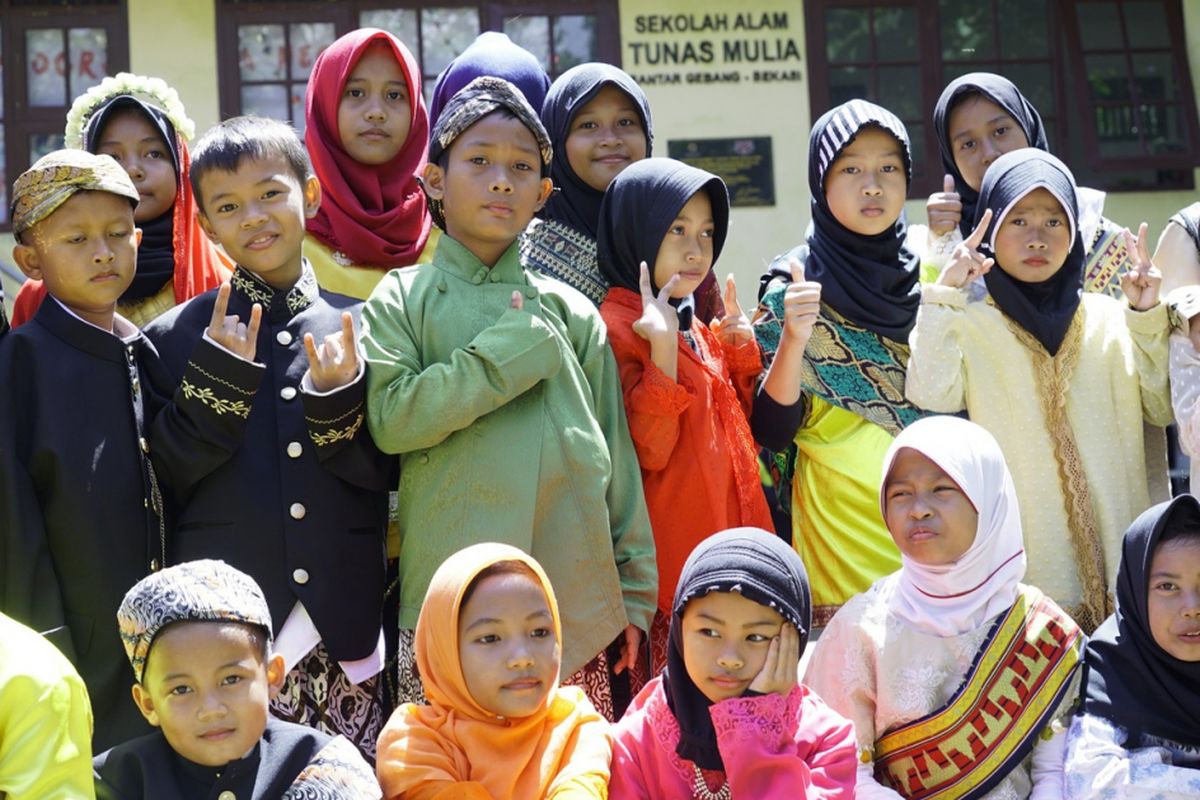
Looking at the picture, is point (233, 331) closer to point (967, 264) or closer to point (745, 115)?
point (967, 264)

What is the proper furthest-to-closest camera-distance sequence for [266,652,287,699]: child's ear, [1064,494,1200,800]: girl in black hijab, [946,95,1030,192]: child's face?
[946,95,1030,192]: child's face
[1064,494,1200,800]: girl in black hijab
[266,652,287,699]: child's ear

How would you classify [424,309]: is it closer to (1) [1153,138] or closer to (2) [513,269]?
(2) [513,269]

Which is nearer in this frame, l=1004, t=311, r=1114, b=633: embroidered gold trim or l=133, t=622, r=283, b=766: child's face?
l=133, t=622, r=283, b=766: child's face

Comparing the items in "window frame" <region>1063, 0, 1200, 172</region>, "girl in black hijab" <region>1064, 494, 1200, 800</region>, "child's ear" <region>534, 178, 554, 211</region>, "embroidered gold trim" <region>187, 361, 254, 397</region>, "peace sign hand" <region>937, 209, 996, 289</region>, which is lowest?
"girl in black hijab" <region>1064, 494, 1200, 800</region>

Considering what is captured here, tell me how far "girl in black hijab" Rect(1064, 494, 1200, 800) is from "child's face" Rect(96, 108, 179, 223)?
275 cm

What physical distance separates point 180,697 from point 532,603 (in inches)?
29.6

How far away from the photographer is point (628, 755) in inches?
141

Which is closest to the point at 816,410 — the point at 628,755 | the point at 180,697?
the point at 628,755

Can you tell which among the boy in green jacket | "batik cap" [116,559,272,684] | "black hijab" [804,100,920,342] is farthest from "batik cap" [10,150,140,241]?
"black hijab" [804,100,920,342]

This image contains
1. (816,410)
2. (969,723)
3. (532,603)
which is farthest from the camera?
(816,410)

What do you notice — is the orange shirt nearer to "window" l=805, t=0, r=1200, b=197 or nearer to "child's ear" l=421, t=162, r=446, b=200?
"child's ear" l=421, t=162, r=446, b=200

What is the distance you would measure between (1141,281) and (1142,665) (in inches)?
46.6

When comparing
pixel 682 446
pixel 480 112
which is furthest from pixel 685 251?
pixel 480 112

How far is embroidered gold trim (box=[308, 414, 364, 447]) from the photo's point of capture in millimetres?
3822
